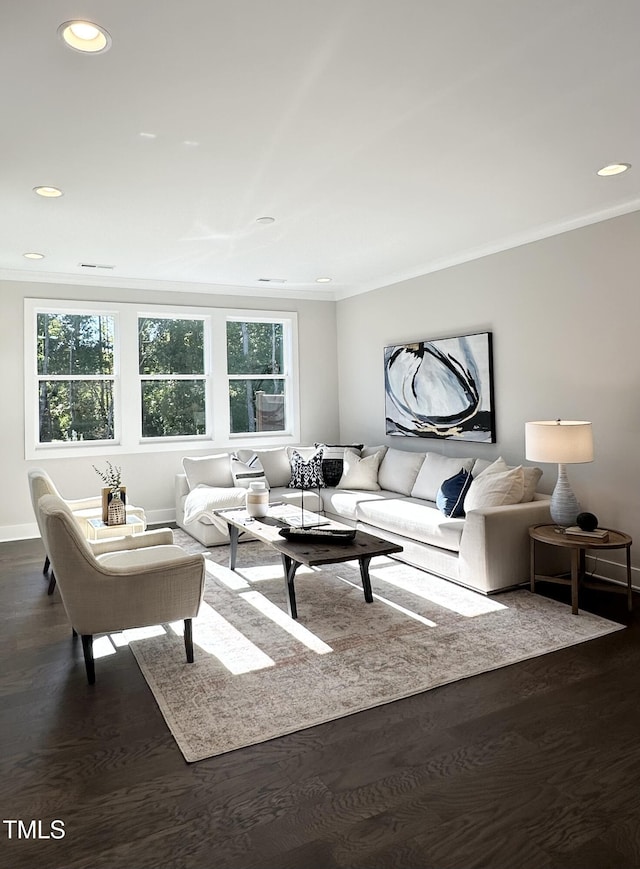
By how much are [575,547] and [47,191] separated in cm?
393

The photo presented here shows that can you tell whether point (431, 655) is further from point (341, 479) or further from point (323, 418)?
point (323, 418)

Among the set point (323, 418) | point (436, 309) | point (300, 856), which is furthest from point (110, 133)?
point (323, 418)

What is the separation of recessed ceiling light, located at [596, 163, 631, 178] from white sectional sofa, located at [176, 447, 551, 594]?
79.1 inches

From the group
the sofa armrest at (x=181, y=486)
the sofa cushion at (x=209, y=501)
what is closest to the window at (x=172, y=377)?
the sofa armrest at (x=181, y=486)

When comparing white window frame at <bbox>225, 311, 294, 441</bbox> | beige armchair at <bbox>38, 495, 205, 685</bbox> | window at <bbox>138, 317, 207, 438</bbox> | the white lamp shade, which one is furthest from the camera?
white window frame at <bbox>225, 311, 294, 441</bbox>

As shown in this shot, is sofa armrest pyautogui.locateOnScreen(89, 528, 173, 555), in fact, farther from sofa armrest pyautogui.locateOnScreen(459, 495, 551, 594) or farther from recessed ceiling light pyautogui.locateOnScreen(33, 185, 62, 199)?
recessed ceiling light pyautogui.locateOnScreen(33, 185, 62, 199)

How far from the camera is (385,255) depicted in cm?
554

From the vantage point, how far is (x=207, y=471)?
20.1 feet

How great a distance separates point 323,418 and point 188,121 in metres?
5.02

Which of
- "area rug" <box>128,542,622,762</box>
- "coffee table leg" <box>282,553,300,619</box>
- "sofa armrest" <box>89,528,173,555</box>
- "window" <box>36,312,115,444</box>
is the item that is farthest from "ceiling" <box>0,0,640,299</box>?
"area rug" <box>128,542,622,762</box>

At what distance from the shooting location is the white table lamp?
12.6 feet

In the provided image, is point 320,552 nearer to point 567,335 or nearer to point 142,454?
point 567,335

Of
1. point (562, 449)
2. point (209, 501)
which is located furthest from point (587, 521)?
point (209, 501)

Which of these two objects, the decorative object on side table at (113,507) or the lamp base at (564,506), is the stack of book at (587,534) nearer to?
the lamp base at (564,506)
